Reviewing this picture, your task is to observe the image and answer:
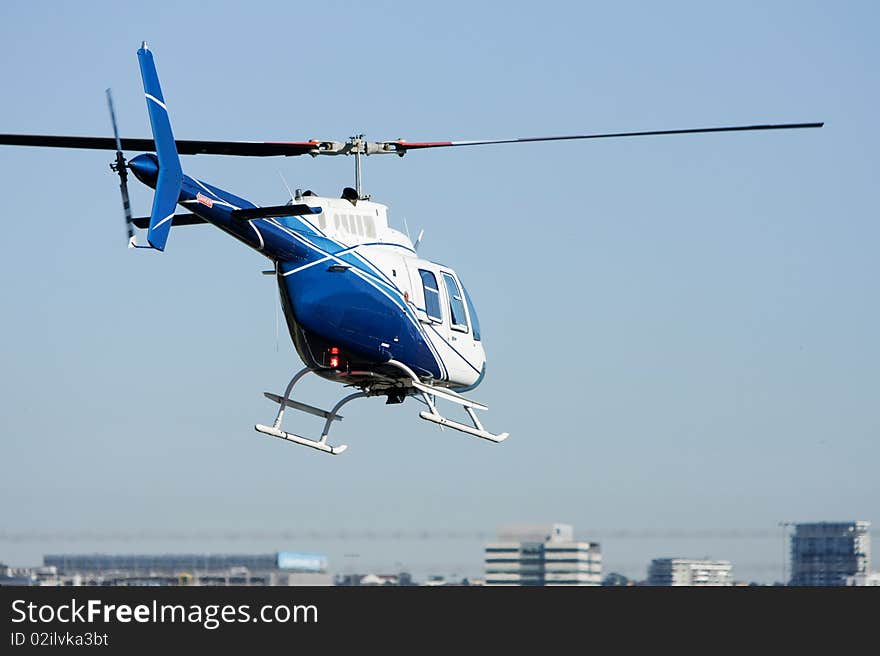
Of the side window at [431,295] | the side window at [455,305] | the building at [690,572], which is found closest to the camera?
the side window at [431,295]

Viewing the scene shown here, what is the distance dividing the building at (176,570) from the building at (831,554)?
1907 centimetres

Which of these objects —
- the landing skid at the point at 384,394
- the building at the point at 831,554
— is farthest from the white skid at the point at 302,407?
the building at the point at 831,554

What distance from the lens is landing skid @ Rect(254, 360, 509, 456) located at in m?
29.4

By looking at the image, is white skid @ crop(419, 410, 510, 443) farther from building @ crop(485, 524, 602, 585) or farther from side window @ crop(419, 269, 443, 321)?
building @ crop(485, 524, 602, 585)

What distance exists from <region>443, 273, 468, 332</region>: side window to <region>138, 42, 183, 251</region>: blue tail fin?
689 centimetres

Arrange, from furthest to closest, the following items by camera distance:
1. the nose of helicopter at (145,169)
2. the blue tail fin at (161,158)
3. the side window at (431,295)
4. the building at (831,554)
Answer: the building at (831,554) < the side window at (431,295) < the nose of helicopter at (145,169) < the blue tail fin at (161,158)

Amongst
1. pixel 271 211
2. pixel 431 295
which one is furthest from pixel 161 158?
pixel 431 295

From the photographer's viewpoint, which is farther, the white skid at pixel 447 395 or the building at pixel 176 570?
the building at pixel 176 570

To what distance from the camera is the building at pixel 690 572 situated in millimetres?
Result: 59250

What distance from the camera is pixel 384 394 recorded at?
30750mm

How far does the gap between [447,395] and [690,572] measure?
32.6 meters

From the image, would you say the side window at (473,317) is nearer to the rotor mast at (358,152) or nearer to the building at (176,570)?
the rotor mast at (358,152)
